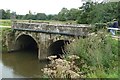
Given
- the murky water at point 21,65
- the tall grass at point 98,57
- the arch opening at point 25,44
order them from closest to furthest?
1. the tall grass at point 98,57
2. the murky water at point 21,65
3. the arch opening at point 25,44

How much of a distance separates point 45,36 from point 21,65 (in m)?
3.69

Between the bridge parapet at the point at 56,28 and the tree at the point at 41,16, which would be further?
the tree at the point at 41,16

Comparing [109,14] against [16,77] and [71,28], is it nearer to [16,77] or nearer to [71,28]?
[71,28]

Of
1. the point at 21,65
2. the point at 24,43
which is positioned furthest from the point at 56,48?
the point at 24,43

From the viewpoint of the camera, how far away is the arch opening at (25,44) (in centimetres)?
2698

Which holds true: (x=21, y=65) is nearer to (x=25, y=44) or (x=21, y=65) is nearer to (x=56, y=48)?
(x=56, y=48)

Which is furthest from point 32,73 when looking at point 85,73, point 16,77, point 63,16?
point 63,16

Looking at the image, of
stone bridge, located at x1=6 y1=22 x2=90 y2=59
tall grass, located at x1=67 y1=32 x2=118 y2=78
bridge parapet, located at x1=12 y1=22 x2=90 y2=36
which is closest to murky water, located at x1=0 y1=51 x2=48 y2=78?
stone bridge, located at x1=6 y1=22 x2=90 y2=59

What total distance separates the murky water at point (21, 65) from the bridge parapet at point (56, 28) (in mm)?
2618

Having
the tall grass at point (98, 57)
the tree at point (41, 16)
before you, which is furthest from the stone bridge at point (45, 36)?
the tree at point (41, 16)

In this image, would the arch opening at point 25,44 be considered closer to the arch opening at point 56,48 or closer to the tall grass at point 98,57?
the arch opening at point 56,48

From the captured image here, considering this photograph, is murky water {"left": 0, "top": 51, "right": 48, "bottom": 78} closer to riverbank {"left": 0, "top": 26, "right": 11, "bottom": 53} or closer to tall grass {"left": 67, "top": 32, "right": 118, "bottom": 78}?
riverbank {"left": 0, "top": 26, "right": 11, "bottom": 53}

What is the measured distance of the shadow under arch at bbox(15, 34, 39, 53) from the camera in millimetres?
26734

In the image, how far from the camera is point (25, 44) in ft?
92.8
